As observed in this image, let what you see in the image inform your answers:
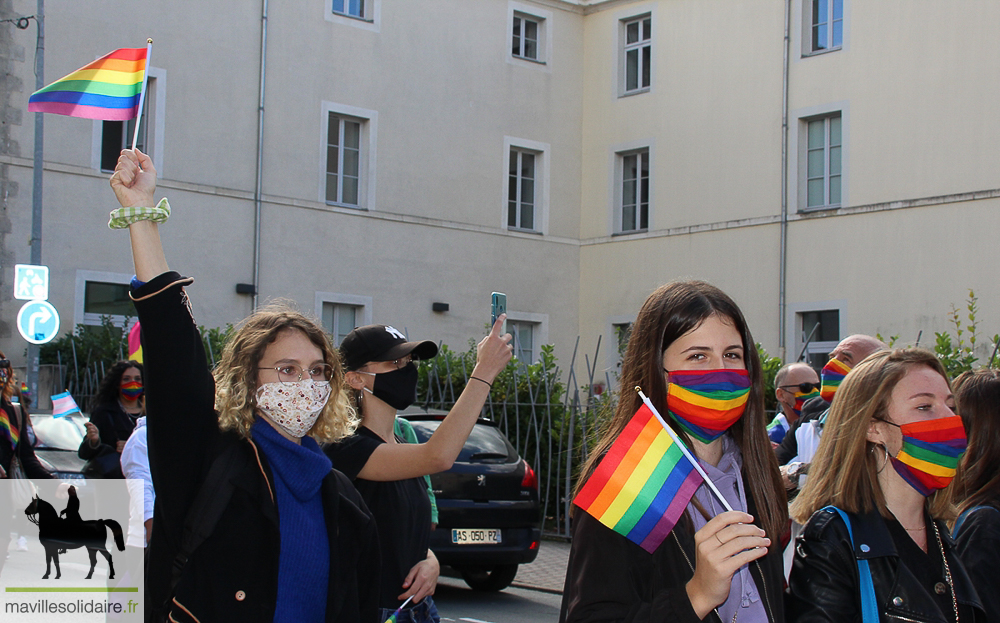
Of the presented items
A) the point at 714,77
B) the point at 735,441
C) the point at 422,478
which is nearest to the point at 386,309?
the point at 714,77

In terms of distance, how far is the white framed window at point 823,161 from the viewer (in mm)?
22094

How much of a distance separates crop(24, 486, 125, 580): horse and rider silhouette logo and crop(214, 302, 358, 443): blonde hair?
→ 2.87 metres

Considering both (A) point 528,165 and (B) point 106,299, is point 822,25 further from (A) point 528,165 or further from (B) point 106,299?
(B) point 106,299

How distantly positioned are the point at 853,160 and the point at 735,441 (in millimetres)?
19908

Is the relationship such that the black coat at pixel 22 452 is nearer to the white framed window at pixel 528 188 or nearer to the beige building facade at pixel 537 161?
the beige building facade at pixel 537 161

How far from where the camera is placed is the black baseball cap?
178 inches

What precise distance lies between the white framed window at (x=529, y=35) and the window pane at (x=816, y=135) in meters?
6.13

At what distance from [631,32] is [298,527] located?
23443 mm

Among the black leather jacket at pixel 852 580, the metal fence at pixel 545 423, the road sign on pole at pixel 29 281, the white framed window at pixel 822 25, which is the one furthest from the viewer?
the white framed window at pixel 822 25

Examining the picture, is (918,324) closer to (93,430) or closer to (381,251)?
(381,251)

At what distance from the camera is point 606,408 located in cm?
358

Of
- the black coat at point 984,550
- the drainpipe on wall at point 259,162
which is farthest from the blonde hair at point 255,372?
the drainpipe on wall at point 259,162

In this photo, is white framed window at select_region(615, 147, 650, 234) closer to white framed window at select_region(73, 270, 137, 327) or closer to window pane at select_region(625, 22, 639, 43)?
window pane at select_region(625, 22, 639, 43)

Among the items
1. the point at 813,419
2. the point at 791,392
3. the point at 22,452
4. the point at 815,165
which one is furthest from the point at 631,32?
the point at 22,452
